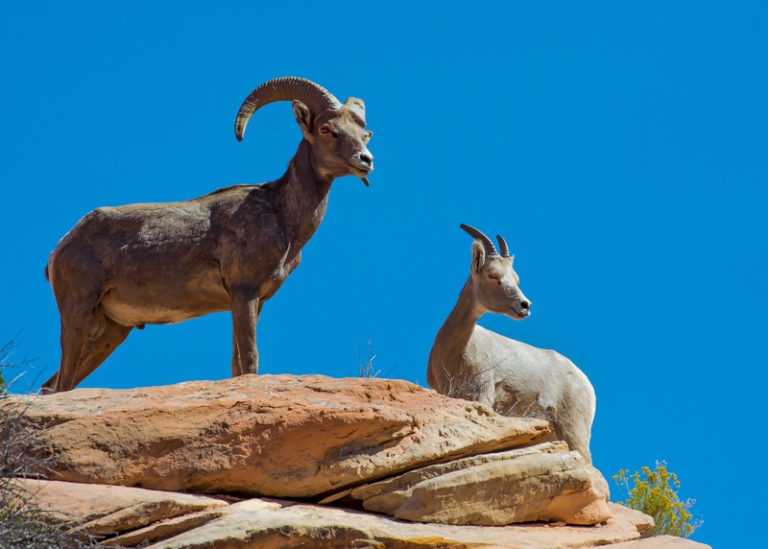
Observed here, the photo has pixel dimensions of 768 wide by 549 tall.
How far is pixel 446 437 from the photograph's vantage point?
7.77m

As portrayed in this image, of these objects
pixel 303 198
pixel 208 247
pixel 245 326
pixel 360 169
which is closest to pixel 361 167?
pixel 360 169

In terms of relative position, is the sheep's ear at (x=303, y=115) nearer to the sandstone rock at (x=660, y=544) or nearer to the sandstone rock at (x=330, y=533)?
the sandstone rock at (x=330, y=533)

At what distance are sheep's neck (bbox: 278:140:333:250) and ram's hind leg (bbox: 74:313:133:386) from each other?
197 centimetres

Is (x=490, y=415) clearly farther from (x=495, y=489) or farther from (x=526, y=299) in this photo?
(x=526, y=299)

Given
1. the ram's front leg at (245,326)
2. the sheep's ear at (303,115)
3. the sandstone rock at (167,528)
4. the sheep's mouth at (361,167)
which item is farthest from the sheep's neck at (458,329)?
the sandstone rock at (167,528)

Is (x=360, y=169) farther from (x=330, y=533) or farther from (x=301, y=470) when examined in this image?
(x=330, y=533)

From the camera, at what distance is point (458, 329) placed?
11.8 m

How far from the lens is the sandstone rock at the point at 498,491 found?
24.3 feet

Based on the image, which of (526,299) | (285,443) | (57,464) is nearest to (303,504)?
(285,443)

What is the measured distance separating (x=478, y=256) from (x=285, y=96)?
3328 mm

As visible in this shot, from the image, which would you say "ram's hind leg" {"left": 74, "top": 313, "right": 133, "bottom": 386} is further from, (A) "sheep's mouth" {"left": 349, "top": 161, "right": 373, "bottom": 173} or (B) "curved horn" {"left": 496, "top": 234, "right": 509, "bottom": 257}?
(B) "curved horn" {"left": 496, "top": 234, "right": 509, "bottom": 257}

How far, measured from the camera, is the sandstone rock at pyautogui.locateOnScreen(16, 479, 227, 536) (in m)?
6.59

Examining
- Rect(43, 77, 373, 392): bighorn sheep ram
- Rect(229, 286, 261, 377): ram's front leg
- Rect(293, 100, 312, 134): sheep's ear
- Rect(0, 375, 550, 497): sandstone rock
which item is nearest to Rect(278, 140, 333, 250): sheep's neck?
Rect(43, 77, 373, 392): bighorn sheep ram

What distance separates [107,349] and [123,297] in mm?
766
